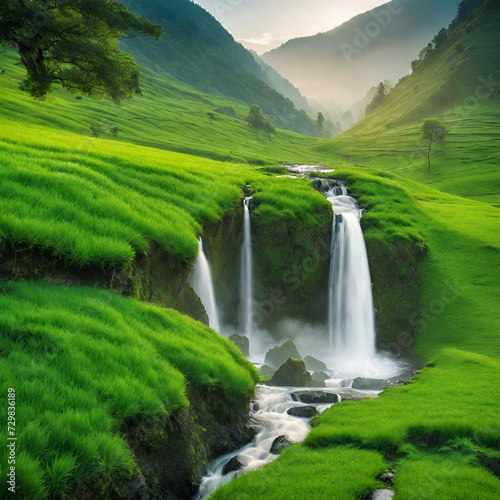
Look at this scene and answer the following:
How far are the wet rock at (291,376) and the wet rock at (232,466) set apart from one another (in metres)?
6.77

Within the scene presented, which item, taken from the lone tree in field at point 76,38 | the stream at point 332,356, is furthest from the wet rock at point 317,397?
the lone tree in field at point 76,38

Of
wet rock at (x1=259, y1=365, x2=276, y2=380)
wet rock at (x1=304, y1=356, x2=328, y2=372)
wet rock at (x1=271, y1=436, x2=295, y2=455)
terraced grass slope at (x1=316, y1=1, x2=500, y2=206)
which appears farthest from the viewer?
terraced grass slope at (x1=316, y1=1, x2=500, y2=206)

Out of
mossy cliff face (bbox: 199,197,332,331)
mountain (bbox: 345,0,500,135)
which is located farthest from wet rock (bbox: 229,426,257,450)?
mountain (bbox: 345,0,500,135)

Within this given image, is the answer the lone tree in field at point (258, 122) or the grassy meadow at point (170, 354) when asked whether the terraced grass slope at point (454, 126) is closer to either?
the lone tree in field at point (258, 122)

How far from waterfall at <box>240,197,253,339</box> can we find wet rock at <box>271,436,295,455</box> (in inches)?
467

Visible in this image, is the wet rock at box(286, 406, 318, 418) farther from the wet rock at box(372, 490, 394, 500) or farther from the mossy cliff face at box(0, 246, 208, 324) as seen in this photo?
the mossy cliff face at box(0, 246, 208, 324)

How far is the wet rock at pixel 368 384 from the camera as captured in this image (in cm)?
1496

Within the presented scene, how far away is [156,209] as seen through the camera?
14234 mm

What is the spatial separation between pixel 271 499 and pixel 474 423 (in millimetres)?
5572

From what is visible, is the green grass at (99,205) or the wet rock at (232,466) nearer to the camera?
the wet rock at (232,466)

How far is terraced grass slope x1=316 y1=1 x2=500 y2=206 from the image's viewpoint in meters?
83.6

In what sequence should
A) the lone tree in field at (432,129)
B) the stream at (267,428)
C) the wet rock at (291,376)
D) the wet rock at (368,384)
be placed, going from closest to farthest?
the stream at (267,428), the wet rock at (291,376), the wet rock at (368,384), the lone tree in field at (432,129)

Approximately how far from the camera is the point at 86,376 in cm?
565

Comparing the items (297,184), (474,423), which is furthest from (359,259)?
(474,423)
